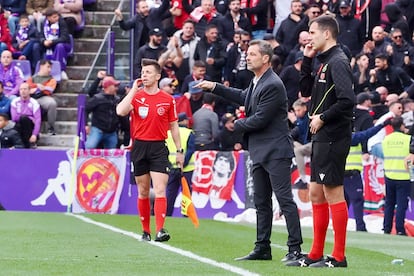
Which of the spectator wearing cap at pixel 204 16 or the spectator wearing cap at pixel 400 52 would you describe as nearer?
the spectator wearing cap at pixel 400 52

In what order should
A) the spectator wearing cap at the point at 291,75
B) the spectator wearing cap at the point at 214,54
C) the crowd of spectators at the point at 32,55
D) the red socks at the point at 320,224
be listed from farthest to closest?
the spectator wearing cap at the point at 214,54 → the crowd of spectators at the point at 32,55 → the spectator wearing cap at the point at 291,75 → the red socks at the point at 320,224

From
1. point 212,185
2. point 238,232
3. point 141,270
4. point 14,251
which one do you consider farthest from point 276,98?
point 212,185

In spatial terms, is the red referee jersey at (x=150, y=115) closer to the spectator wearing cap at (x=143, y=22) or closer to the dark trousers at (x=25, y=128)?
the dark trousers at (x=25, y=128)

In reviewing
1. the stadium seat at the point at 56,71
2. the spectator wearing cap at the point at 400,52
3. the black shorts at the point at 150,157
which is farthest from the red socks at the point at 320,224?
the stadium seat at the point at 56,71

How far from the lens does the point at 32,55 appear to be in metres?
27.6

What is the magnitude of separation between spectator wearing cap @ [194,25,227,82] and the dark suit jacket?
1340cm

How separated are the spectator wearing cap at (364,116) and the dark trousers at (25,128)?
7249 millimetres

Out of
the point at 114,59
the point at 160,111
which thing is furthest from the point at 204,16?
the point at 160,111

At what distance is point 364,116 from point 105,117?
5.90 metres

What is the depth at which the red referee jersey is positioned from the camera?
581 inches

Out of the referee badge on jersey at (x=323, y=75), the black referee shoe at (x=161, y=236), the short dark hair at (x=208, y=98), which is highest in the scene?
the referee badge on jersey at (x=323, y=75)

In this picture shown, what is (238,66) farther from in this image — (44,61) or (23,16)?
(23,16)

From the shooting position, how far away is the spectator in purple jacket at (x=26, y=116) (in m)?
24.9

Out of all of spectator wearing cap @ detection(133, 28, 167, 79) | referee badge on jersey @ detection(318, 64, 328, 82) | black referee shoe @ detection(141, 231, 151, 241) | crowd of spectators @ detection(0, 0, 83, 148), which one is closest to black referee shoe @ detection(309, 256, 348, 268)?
referee badge on jersey @ detection(318, 64, 328, 82)
